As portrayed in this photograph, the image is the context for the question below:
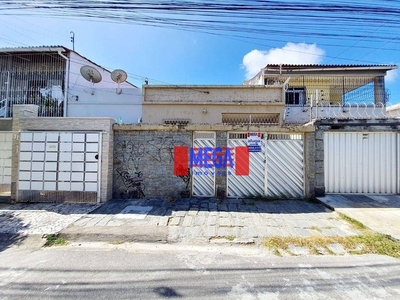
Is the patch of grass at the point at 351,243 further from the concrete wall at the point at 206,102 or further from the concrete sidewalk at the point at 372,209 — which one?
the concrete wall at the point at 206,102

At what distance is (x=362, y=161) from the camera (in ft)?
24.1

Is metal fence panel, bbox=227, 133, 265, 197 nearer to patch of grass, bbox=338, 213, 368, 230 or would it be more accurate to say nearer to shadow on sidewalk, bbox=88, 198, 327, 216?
shadow on sidewalk, bbox=88, 198, 327, 216

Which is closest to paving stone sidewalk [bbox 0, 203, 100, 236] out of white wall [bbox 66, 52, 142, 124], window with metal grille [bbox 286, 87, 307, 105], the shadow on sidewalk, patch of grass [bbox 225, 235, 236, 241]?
the shadow on sidewalk

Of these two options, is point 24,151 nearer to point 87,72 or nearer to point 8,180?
point 8,180

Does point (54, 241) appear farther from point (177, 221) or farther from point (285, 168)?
point (285, 168)

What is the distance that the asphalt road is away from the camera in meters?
2.64

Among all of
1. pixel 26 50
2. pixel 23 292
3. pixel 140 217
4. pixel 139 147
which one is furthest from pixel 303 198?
pixel 26 50

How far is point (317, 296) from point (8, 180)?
363 inches

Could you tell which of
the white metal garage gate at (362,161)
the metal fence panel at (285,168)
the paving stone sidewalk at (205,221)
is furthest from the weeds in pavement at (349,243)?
the white metal garage gate at (362,161)

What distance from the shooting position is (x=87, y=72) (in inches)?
424

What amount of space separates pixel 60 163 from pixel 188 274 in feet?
19.1

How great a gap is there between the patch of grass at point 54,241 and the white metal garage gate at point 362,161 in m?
7.99

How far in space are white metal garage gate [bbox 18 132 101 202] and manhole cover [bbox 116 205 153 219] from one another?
133 cm

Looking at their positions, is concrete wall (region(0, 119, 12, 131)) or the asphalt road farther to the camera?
concrete wall (region(0, 119, 12, 131))
